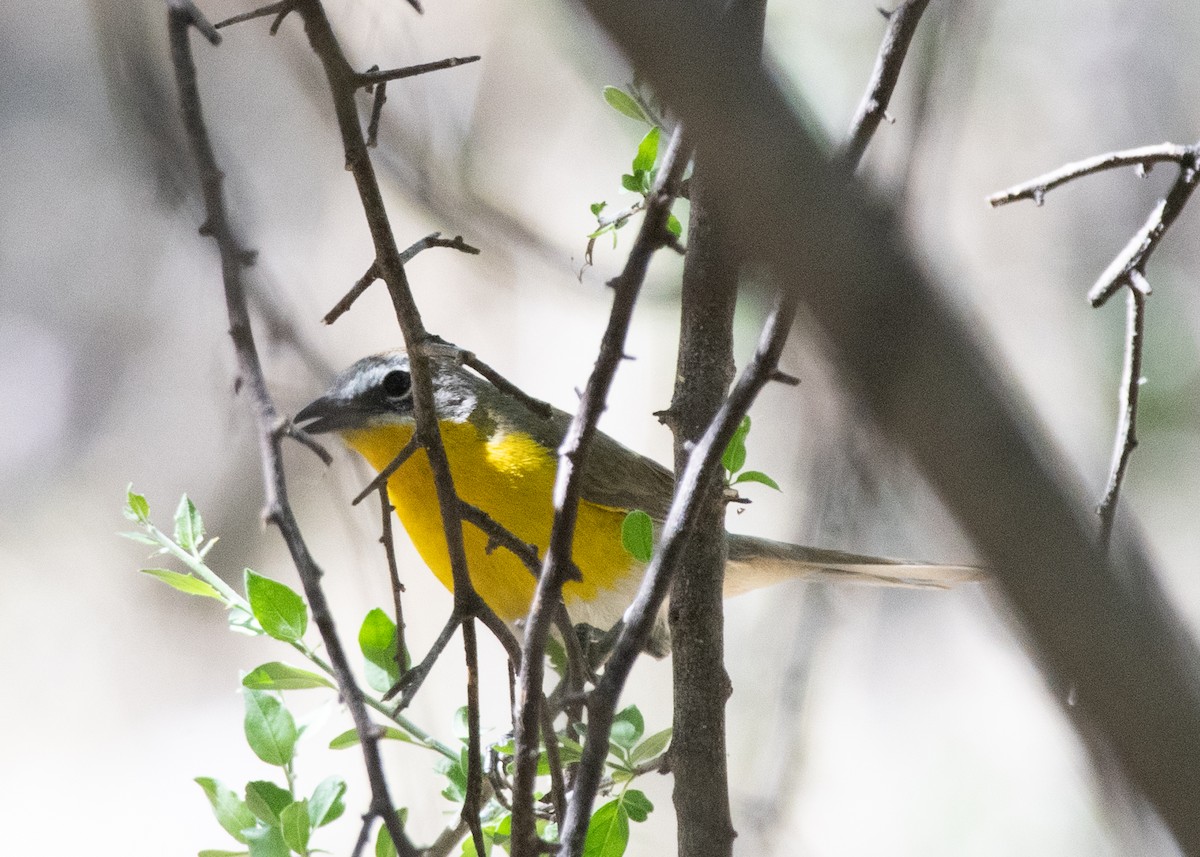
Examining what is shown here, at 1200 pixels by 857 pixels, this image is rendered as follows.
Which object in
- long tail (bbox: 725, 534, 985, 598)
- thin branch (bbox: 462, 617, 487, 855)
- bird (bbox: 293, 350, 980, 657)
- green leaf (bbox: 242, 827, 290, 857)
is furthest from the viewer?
long tail (bbox: 725, 534, 985, 598)

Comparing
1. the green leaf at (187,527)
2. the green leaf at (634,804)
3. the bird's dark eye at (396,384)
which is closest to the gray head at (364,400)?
the bird's dark eye at (396,384)

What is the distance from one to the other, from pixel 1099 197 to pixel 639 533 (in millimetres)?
4054

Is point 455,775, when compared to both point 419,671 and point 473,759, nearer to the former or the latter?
point 419,671

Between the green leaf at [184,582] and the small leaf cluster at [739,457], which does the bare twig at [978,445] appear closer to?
the small leaf cluster at [739,457]

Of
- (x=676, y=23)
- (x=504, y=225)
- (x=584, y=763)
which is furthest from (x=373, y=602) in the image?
(x=676, y=23)

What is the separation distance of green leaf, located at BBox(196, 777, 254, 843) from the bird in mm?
1194

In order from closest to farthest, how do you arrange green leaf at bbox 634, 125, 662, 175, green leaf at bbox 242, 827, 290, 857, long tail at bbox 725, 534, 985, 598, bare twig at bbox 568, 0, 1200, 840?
bare twig at bbox 568, 0, 1200, 840
green leaf at bbox 242, 827, 290, 857
green leaf at bbox 634, 125, 662, 175
long tail at bbox 725, 534, 985, 598

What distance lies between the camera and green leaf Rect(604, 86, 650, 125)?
205 cm

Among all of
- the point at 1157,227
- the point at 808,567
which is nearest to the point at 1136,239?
the point at 1157,227

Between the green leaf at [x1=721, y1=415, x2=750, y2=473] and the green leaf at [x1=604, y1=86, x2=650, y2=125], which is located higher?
the green leaf at [x1=604, y1=86, x2=650, y2=125]

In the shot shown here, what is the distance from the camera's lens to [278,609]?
1676 mm

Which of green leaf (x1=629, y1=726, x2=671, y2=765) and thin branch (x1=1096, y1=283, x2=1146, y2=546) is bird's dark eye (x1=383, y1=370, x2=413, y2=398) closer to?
green leaf (x1=629, y1=726, x2=671, y2=765)

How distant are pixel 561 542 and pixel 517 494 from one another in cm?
212

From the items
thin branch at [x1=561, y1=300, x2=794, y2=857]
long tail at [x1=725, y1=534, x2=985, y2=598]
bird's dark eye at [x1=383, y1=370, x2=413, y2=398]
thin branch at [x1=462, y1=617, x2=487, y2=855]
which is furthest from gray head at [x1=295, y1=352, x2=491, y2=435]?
thin branch at [x1=561, y1=300, x2=794, y2=857]
